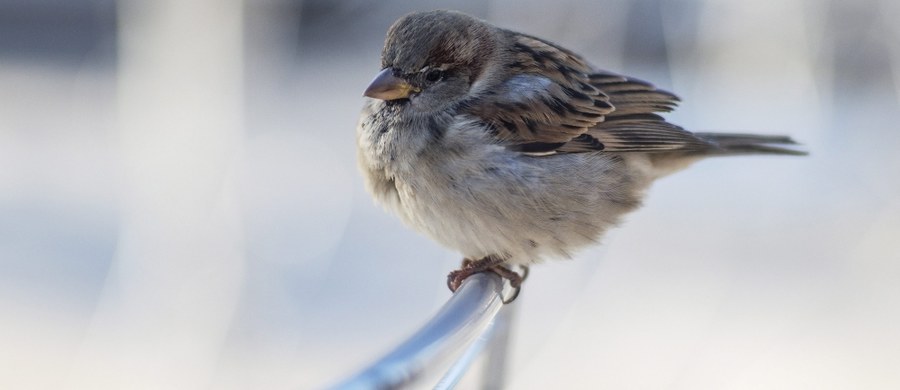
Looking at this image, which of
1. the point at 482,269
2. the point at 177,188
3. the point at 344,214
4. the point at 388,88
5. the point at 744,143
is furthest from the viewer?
the point at 344,214

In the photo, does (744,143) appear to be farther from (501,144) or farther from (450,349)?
(450,349)

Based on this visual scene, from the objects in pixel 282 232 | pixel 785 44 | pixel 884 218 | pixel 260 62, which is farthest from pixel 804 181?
pixel 260 62

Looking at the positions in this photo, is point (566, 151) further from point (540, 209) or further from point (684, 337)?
point (684, 337)

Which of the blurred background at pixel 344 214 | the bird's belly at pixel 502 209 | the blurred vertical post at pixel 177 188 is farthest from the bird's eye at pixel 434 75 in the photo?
the blurred vertical post at pixel 177 188

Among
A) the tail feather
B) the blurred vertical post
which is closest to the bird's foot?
the tail feather

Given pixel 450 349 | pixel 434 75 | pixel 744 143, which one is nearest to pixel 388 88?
pixel 434 75

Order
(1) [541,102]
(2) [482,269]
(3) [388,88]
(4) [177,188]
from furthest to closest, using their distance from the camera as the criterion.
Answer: (4) [177,188], (1) [541,102], (3) [388,88], (2) [482,269]
